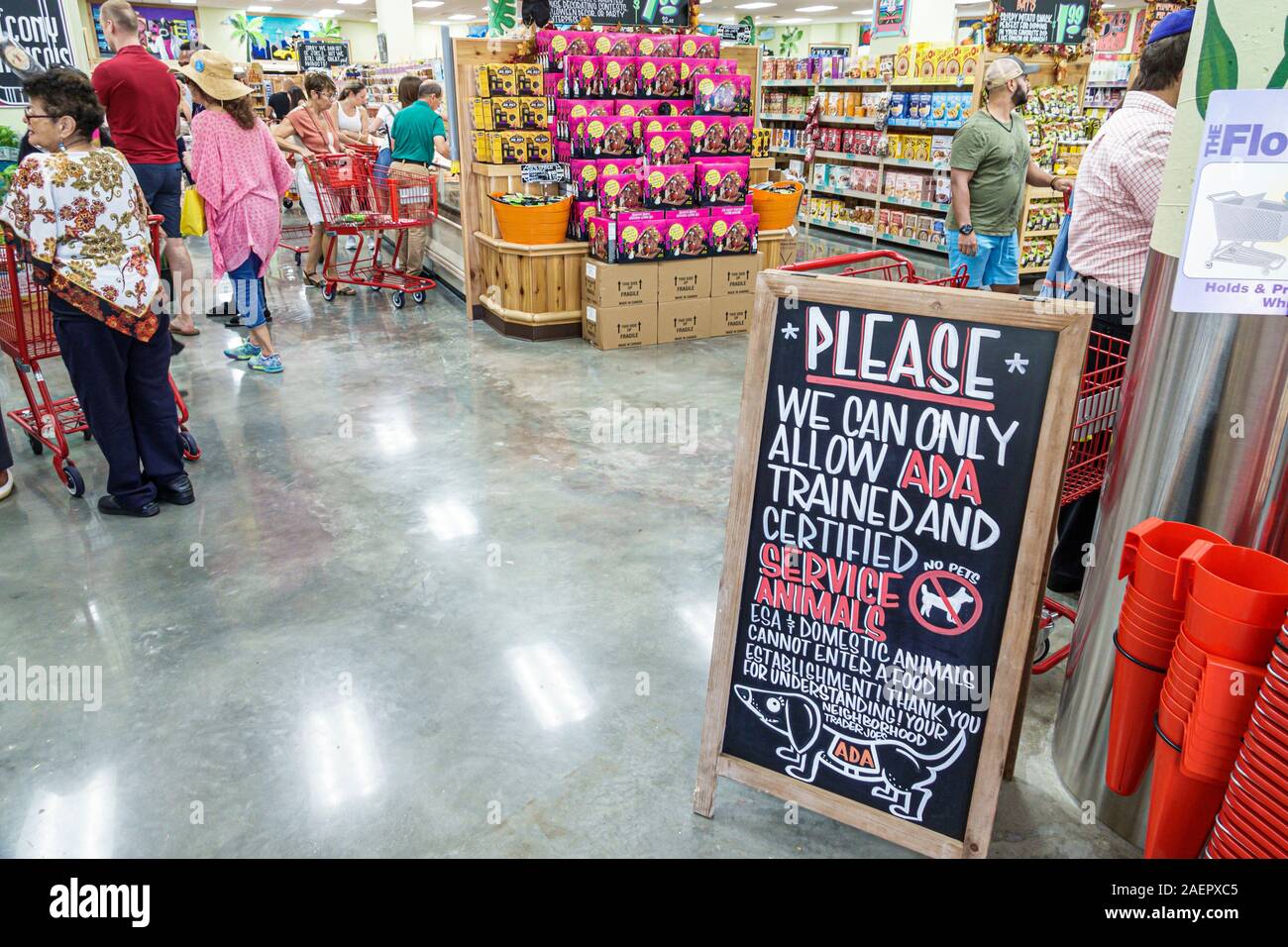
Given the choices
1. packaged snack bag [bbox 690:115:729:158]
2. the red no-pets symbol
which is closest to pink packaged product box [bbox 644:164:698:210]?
packaged snack bag [bbox 690:115:729:158]

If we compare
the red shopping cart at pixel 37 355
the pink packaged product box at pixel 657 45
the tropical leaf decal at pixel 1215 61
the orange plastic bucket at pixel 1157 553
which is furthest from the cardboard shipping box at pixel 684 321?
the orange plastic bucket at pixel 1157 553

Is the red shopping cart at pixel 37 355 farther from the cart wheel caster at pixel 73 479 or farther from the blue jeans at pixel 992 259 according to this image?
the blue jeans at pixel 992 259

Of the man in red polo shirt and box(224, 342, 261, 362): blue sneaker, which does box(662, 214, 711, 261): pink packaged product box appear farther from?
the man in red polo shirt

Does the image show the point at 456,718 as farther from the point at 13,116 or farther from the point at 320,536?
the point at 13,116

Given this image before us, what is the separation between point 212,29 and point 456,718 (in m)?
27.8

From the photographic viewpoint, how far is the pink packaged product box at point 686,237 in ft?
20.6

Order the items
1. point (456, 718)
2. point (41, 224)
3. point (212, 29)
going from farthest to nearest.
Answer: point (212, 29)
point (41, 224)
point (456, 718)

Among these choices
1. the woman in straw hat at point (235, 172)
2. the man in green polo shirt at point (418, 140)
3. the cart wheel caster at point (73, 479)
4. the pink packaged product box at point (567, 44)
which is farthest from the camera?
the man in green polo shirt at point (418, 140)

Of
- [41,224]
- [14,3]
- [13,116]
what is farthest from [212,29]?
[41,224]

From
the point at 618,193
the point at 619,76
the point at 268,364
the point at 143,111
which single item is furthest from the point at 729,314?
the point at 143,111

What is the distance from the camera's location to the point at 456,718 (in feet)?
8.55

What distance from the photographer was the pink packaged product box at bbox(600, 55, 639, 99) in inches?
239

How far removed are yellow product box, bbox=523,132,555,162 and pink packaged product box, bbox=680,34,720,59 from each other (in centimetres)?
117

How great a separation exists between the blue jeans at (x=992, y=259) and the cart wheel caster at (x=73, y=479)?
16.2 feet
